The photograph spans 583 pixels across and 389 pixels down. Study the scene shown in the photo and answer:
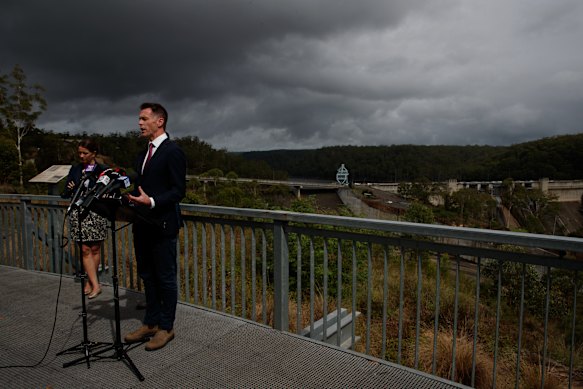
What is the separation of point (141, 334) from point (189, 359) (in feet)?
1.82

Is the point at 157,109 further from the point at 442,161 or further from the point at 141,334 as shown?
the point at 442,161

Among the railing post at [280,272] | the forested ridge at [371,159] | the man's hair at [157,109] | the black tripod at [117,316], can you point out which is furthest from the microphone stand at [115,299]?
the forested ridge at [371,159]

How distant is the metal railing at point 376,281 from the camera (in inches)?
95.9

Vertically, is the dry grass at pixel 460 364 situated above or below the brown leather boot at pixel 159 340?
below

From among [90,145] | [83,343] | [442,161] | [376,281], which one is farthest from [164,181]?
[442,161]

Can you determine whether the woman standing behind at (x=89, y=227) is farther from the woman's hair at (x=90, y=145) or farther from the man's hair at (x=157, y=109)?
the man's hair at (x=157, y=109)

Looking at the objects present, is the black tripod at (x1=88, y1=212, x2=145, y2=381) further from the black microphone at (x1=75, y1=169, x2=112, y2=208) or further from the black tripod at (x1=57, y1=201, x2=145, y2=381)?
the black microphone at (x1=75, y1=169, x2=112, y2=208)

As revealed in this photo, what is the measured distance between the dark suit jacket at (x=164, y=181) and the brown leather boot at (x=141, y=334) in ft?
2.95

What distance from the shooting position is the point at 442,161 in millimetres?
137375

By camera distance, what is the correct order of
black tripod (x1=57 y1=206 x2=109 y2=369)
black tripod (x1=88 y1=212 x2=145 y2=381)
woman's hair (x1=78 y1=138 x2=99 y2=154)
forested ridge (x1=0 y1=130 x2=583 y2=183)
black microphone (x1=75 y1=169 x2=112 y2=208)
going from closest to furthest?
1. black microphone (x1=75 y1=169 x2=112 y2=208)
2. black tripod (x1=57 y1=206 x2=109 y2=369)
3. black tripod (x1=88 y1=212 x2=145 y2=381)
4. woman's hair (x1=78 y1=138 x2=99 y2=154)
5. forested ridge (x1=0 y1=130 x2=583 y2=183)

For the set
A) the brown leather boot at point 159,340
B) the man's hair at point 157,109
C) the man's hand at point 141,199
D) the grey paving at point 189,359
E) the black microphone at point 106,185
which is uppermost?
the man's hair at point 157,109

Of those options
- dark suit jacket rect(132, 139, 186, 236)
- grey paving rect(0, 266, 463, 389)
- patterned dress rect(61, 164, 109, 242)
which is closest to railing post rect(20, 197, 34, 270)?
patterned dress rect(61, 164, 109, 242)

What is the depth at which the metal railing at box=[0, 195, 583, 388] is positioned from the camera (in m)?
2.44

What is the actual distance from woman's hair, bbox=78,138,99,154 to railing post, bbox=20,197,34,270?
2054mm
